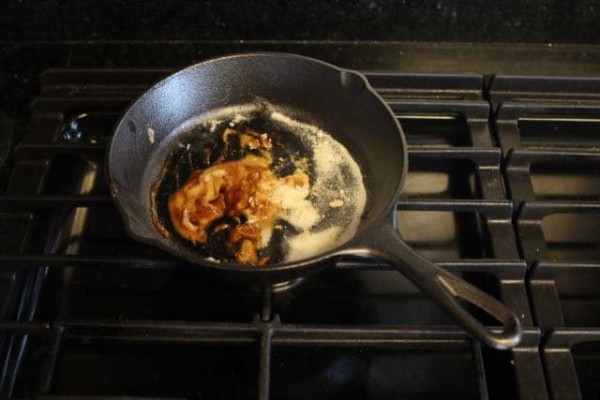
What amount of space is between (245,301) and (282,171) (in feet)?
0.55

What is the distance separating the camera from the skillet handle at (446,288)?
0.50 metres

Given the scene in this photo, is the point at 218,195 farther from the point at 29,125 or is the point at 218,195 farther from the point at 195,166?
the point at 29,125

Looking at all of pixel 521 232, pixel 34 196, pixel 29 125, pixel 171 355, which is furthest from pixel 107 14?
pixel 521 232

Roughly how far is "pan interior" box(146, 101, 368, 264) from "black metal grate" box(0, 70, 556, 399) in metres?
0.04

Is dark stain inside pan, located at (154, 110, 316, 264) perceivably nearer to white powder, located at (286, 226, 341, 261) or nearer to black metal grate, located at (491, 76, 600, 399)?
white powder, located at (286, 226, 341, 261)

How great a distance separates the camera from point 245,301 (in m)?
0.65

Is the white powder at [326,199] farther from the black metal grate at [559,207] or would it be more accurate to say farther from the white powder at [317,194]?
the black metal grate at [559,207]

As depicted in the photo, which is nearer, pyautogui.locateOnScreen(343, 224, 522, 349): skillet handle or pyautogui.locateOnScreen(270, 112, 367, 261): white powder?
pyautogui.locateOnScreen(343, 224, 522, 349): skillet handle

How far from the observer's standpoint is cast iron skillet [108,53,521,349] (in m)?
0.60

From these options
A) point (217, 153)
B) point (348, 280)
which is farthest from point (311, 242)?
point (217, 153)

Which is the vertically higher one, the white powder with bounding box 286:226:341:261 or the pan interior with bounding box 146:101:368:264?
the pan interior with bounding box 146:101:368:264

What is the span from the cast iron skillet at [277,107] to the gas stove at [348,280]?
0.04 meters

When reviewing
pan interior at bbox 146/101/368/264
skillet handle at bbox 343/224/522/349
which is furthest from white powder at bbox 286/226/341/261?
skillet handle at bbox 343/224/522/349

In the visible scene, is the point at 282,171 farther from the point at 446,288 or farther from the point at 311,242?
the point at 446,288
